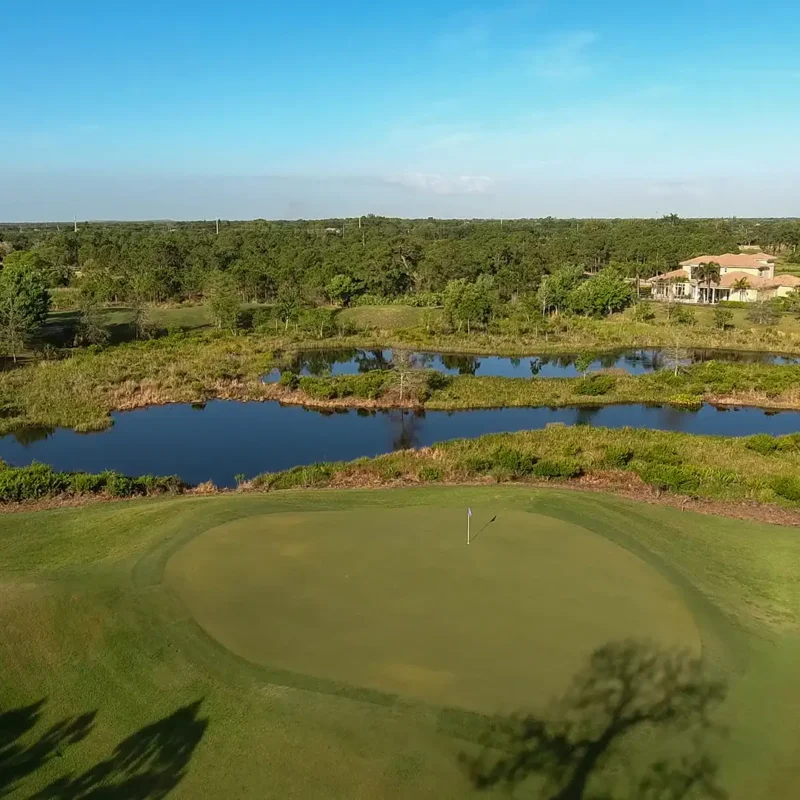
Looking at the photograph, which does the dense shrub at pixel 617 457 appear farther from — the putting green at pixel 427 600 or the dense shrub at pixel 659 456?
the putting green at pixel 427 600

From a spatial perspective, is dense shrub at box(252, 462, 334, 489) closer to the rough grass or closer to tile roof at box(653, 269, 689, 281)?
the rough grass

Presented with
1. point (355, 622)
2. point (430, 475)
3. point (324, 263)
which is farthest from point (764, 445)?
point (324, 263)

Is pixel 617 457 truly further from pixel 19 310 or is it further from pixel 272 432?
pixel 19 310

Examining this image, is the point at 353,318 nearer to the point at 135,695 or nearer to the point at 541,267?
the point at 541,267

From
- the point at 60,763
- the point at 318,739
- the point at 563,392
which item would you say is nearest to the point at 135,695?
the point at 60,763

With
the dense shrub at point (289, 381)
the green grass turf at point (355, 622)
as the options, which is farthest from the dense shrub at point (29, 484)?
the dense shrub at point (289, 381)
